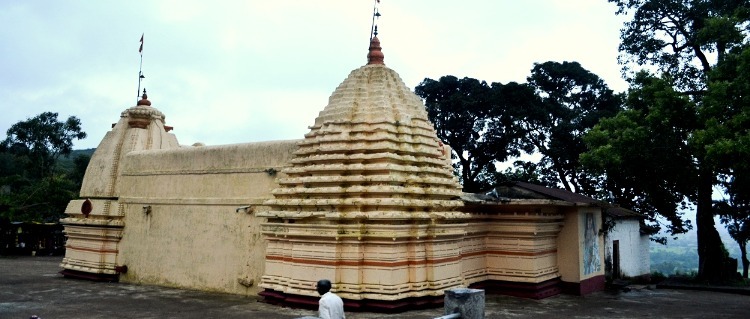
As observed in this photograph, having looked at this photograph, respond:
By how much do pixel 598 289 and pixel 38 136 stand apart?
32.2 meters

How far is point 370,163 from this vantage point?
12070 millimetres

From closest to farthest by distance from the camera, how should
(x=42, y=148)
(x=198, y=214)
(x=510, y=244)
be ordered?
(x=510, y=244) < (x=198, y=214) < (x=42, y=148)

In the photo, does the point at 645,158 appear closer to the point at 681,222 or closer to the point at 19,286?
the point at 681,222

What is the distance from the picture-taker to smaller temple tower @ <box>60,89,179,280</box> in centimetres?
1673

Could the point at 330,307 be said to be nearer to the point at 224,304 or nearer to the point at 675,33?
the point at 224,304

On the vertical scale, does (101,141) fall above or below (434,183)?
above

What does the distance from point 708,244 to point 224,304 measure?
1628 centimetres

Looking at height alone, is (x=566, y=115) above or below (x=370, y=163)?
above

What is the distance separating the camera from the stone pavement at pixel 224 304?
1137 centimetres

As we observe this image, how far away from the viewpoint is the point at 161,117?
62.0ft

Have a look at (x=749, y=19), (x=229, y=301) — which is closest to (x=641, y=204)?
(x=749, y=19)

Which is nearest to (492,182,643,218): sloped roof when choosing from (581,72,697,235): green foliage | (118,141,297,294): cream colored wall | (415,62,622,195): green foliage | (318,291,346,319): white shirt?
(581,72,697,235): green foliage

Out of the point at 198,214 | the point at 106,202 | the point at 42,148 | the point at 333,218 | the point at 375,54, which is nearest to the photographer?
the point at 333,218

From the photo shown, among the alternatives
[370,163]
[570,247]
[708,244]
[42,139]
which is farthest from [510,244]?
[42,139]
